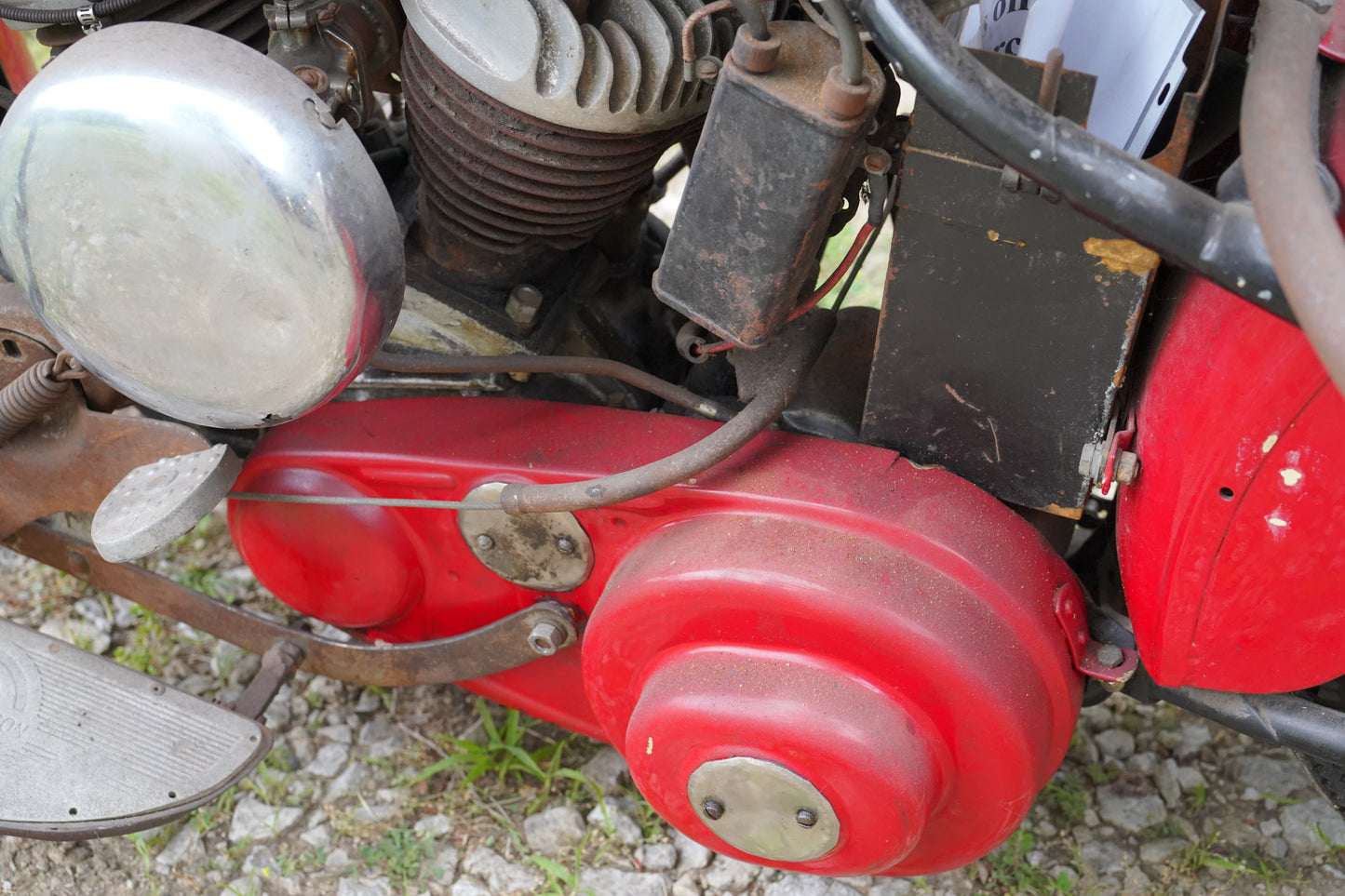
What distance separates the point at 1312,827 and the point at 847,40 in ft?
4.65

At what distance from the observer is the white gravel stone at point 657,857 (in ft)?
5.42

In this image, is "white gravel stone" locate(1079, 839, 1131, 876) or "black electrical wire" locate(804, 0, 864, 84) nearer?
"black electrical wire" locate(804, 0, 864, 84)

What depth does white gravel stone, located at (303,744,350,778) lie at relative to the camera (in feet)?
5.82

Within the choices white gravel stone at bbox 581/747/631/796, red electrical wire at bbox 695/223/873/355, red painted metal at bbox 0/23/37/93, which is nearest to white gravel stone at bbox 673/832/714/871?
white gravel stone at bbox 581/747/631/796

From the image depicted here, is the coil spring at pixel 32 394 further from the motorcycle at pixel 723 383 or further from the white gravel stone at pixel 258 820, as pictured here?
the white gravel stone at pixel 258 820

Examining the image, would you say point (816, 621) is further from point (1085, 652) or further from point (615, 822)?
point (615, 822)

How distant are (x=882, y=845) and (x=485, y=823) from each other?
0.69 m

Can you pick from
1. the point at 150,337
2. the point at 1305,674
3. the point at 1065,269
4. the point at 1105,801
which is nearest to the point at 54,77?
the point at 150,337

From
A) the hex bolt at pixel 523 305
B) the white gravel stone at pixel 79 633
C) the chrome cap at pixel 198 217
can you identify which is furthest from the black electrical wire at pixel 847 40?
the white gravel stone at pixel 79 633

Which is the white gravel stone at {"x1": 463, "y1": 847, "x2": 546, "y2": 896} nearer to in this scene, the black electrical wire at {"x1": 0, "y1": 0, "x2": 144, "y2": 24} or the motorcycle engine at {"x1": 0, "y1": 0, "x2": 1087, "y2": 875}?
the motorcycle engine at {"x1": 0, "y1": 0, "x2": 1087, "y2": 875}

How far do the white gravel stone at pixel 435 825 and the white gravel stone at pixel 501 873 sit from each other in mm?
58

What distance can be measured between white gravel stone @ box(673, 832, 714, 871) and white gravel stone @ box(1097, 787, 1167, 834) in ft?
1.99

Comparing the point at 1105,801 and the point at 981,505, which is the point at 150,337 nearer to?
the point at 981,505

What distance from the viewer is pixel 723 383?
5.10 feet
